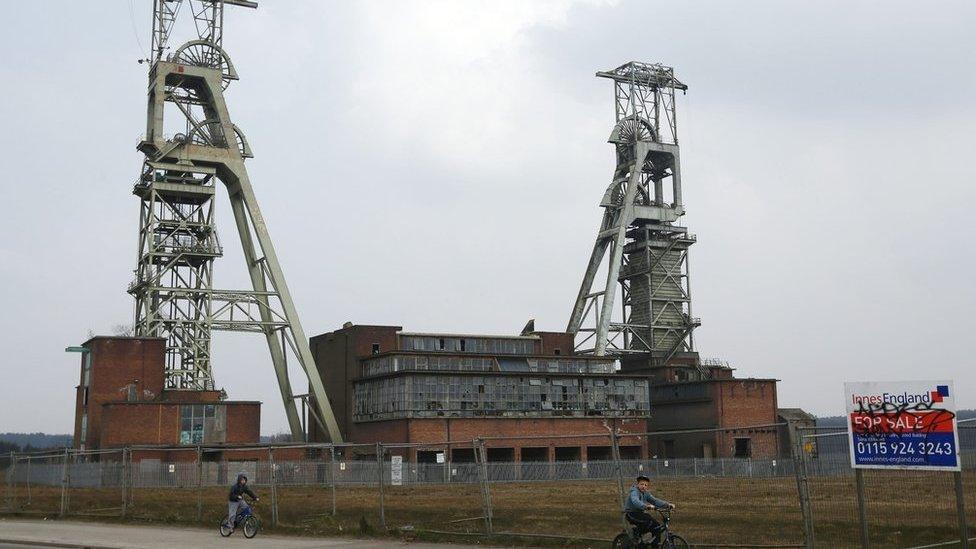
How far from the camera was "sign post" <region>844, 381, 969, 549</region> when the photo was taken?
14.2 metres

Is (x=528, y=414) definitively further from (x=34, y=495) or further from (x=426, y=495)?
(x=34, y=495)

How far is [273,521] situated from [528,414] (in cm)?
4961

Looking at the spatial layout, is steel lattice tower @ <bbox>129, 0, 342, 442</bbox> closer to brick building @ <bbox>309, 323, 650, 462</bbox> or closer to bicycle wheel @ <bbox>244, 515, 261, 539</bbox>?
brick building @ <bbox>309, 323, 650, 462</bbox>

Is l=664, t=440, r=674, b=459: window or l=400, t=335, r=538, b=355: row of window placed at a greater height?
l=400, t=335, r=538, b=355: row of window

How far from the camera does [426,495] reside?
39.1 meters

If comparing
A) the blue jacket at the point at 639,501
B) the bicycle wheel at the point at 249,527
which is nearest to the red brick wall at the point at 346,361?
the bicycle wheel at the point at 249,527

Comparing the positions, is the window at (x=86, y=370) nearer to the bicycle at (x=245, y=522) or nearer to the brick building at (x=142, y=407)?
the brick building at (x=142, y=407)

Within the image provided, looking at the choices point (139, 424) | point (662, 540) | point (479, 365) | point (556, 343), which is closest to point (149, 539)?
point (662, 540)

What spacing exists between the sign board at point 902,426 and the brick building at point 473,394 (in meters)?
53.5

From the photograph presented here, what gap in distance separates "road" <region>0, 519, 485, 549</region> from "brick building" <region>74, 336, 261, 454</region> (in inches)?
1350

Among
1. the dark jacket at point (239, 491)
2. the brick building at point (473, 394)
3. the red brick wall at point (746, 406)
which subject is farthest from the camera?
the red brick wall at point (746, 406)

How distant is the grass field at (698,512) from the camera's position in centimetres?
1652

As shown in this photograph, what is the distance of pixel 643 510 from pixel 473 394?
186ft

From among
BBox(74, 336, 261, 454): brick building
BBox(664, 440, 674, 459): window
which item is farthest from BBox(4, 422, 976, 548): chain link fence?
BBox(664, 440, 674, 459): window
